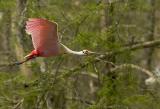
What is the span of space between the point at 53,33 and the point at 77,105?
1.67m

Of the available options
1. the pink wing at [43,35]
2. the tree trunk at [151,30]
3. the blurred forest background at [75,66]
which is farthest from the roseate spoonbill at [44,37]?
the tree trunk at [151,30]

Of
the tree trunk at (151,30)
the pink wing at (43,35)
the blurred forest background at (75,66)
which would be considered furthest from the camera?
the tree trunk at (151,30)

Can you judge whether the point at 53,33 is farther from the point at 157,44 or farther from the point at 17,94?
the point at 157,44

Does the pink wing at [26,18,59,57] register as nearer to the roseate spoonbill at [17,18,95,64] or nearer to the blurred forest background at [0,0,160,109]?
the roseate spoonbill at [17,18,95,64]

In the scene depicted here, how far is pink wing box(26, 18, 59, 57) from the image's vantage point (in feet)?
16.7

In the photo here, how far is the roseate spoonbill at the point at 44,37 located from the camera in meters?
5.10

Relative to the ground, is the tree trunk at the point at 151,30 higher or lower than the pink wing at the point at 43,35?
lower

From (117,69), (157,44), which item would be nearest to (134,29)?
(157,44)

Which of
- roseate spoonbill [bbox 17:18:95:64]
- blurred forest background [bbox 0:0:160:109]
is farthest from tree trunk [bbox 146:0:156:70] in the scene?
roseate spoonbill [bbox 17:18:95:64]

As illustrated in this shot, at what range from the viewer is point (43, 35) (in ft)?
17.4

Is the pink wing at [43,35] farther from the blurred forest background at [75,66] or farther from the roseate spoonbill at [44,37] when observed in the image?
the blurred forest background at [75,66]

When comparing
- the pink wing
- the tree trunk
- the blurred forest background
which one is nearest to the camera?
the pink wing

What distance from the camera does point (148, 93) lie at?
6609 millimetres

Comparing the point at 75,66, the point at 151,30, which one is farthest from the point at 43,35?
the point at 151,30
